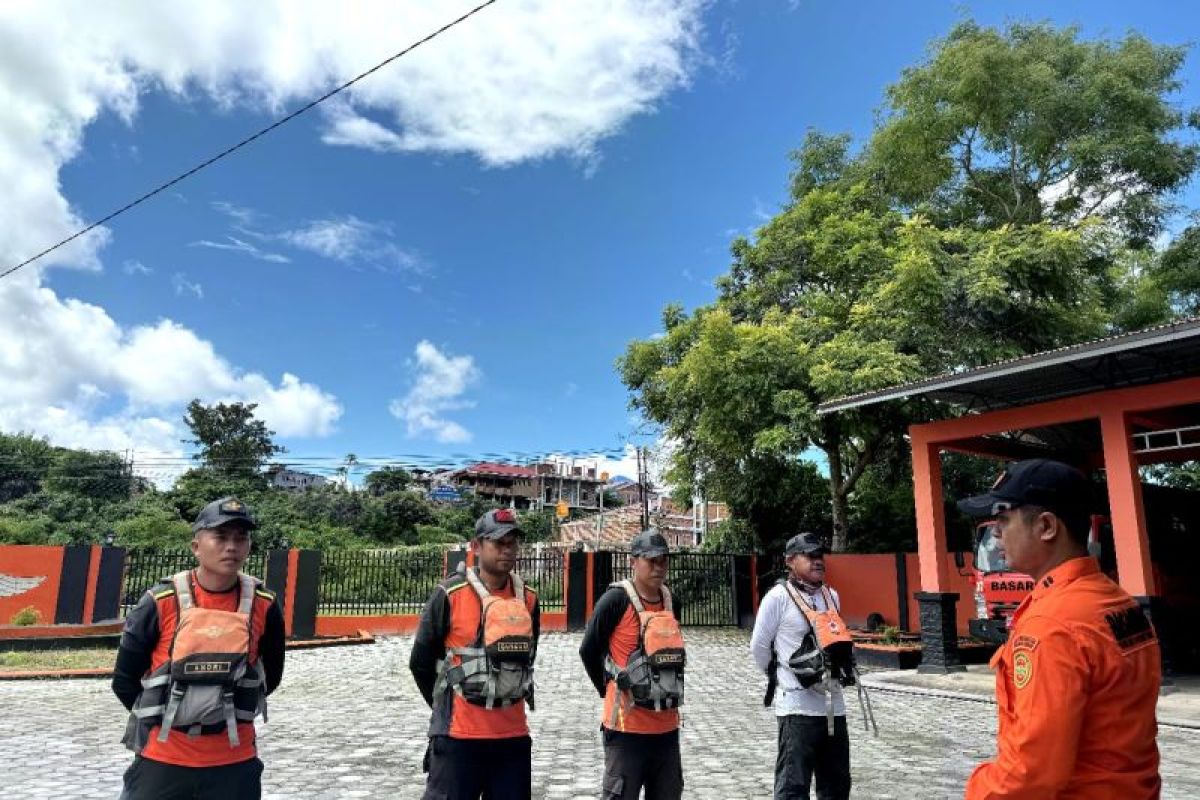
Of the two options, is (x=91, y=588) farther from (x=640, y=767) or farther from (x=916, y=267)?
(x=916, y=267)

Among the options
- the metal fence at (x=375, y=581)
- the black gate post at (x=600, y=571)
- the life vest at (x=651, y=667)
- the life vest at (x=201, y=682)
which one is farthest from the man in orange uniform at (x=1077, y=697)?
the black gate post at (x=600, y=571)

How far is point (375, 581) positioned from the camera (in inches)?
730

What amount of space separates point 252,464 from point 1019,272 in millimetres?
47652

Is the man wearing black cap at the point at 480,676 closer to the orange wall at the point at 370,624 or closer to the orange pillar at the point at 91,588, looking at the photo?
the orange wall at the point at 370,624

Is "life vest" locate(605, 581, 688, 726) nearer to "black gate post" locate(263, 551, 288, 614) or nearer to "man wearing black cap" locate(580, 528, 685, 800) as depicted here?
"man wearing black cap" locate(580, 528, 685, 800)

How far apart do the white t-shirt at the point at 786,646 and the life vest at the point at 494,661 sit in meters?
1.37

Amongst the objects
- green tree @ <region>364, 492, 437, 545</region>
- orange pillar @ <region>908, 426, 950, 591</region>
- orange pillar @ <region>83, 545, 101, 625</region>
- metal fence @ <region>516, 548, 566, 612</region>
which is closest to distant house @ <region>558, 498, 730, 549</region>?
green tree @ <region>364, 492, 437, 545</region>

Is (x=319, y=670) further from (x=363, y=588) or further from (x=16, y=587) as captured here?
(x=16, y=587)

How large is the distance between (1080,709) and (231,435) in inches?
2360

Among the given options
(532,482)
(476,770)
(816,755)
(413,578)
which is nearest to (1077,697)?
(476,770)

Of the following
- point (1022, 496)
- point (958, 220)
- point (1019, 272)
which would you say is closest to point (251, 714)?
point (1022, 496)

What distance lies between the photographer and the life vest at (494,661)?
3.55 metres

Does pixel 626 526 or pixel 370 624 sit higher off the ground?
pixel 626 526

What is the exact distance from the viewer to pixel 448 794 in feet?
11.3
